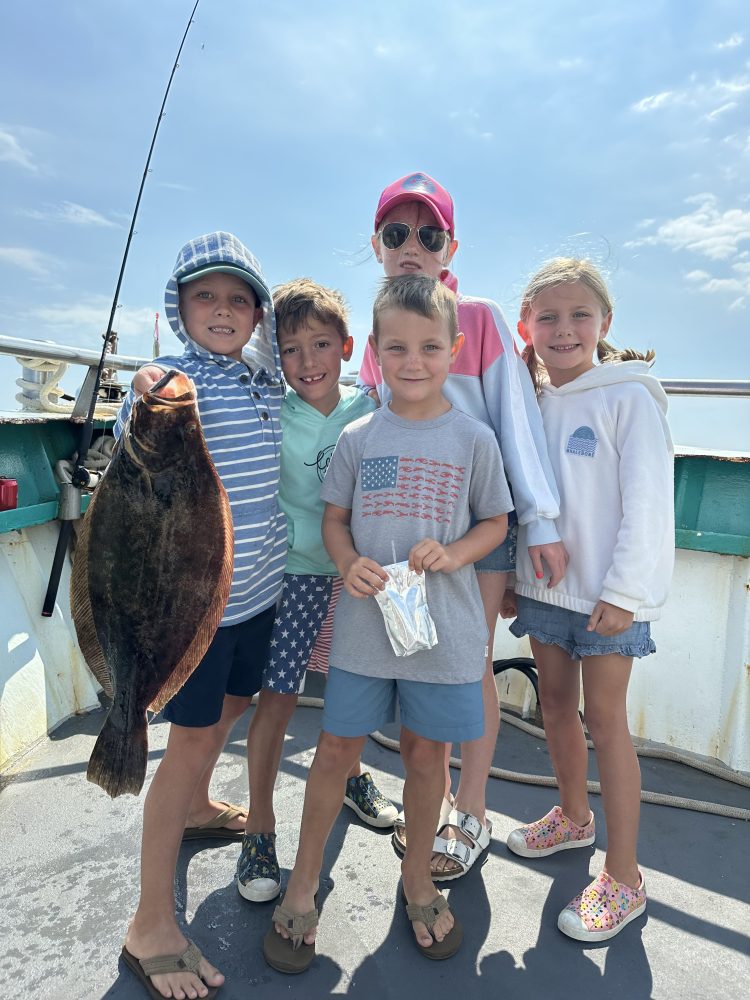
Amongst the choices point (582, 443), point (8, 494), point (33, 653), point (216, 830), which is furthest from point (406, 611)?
point (33, 653)

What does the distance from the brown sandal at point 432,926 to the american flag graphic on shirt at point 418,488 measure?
1193mm

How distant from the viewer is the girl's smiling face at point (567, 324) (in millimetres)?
2178

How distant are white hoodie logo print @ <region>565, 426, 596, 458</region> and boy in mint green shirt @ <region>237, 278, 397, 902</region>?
727 mm

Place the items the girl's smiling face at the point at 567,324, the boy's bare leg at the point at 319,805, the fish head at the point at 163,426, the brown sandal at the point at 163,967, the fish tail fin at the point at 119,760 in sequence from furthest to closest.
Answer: the girl's smiling face at the point at 567,324 < the boy's bare leg at the point at 319,805 < the brown sandal at the point at 163,967 < the fish tail fin at the point at 119,760 < the fish head at the point at 163,426

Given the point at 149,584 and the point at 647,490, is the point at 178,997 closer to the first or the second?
the point at 149,584

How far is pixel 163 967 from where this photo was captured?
1744 mm

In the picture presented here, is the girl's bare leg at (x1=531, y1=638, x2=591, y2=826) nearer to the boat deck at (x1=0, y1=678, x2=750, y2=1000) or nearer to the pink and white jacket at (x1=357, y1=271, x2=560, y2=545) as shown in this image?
the boat deck at (x1=0, y1=678, x2=750, y2=1000)

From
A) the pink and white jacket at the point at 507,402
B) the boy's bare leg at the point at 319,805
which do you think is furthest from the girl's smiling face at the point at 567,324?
the boy's bare leg at the point at 319,805

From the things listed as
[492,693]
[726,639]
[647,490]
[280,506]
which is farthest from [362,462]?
[726,639]

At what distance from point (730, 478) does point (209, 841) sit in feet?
9.77

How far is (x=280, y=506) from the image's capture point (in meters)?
2.14

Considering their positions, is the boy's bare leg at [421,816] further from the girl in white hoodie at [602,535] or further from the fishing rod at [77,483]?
the fishing rod at [77,483]

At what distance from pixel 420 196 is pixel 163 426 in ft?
4.28

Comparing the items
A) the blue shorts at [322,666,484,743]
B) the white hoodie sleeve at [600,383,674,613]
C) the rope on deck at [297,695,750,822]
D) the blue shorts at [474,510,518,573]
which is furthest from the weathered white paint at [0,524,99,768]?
the white hoodie sleeve at [600,383,674,613]
